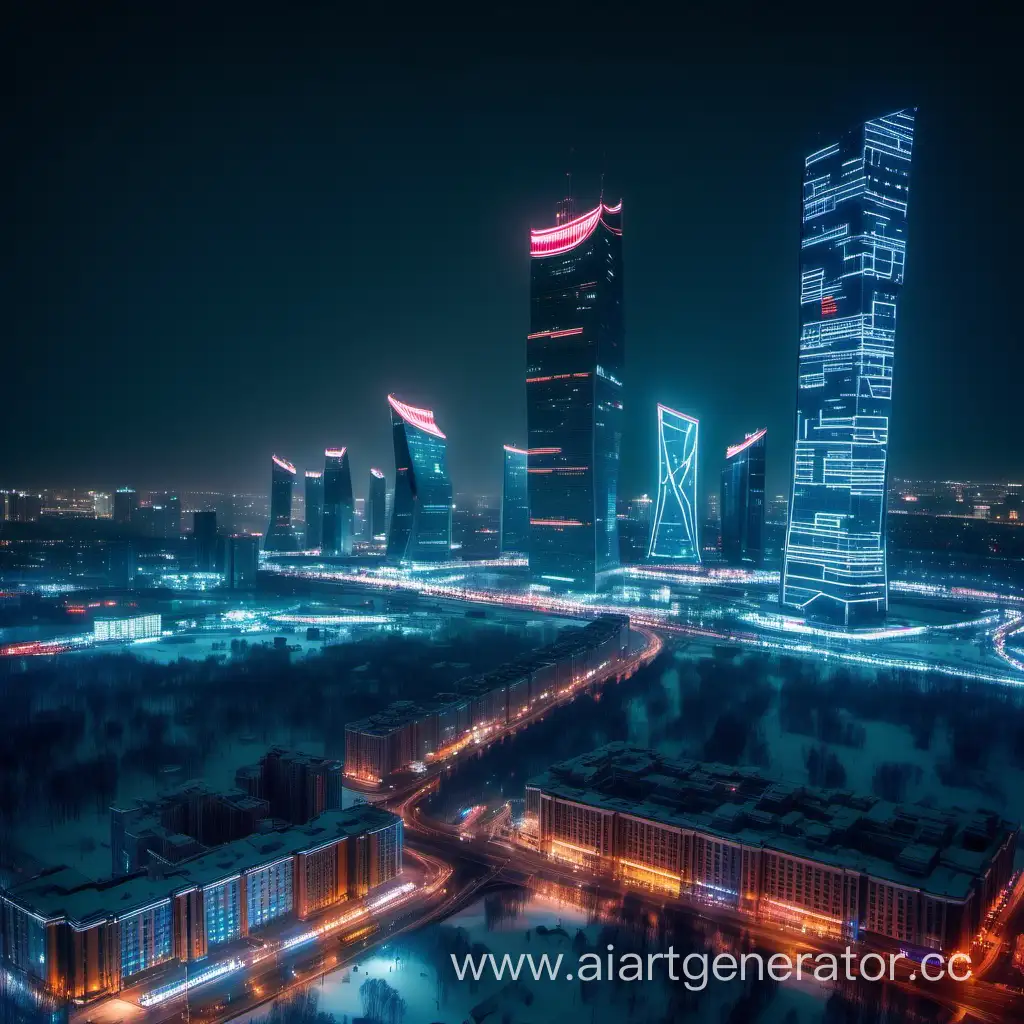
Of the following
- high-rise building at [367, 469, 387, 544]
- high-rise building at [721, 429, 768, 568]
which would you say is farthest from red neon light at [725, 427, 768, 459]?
high-rise building at [367, 469, 387, 544]

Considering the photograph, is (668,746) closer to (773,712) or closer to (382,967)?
(773,712)

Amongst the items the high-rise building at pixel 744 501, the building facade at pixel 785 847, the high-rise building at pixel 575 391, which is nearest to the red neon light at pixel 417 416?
the high-rise building at pixel 575 391

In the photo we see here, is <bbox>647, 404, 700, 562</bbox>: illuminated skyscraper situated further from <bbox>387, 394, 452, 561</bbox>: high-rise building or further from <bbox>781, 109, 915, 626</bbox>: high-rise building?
<bbox>781, 109, 915, 626</bbox>: high-rise building

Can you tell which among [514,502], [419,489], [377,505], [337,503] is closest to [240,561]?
[419,489]

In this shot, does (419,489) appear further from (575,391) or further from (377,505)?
(377,505)

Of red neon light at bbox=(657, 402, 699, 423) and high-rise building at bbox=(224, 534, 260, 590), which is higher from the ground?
red neon light at bbox=(657, 402, 699, 423)

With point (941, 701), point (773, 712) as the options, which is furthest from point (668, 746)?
point (941, 701)
